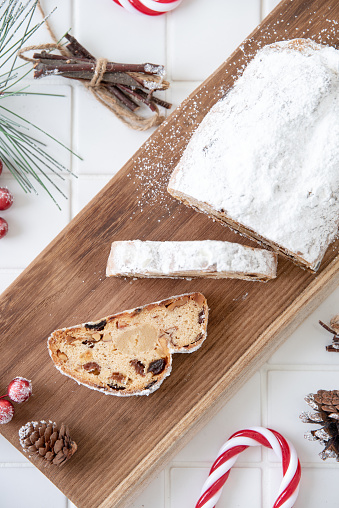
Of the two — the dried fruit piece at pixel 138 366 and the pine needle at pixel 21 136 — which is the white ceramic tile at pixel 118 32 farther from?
the dried fruit piece at pixel 138 366

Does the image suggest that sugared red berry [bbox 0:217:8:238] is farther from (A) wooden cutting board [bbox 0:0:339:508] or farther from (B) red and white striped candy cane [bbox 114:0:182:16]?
(B) red and white striped candy cane [bbox 114:0:182:16]

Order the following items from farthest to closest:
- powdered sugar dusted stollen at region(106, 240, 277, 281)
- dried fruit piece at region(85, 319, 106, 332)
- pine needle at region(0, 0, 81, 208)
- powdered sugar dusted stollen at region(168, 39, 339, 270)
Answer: pine needle at region(0, 0, 81, 208)
dried fruit piece at region(85, 319, 106, 332)
powdered sugar dusted stollen at region(106, 240, 277, 281)
powdered sugar dusted stollen at region(168, 39, 339, 270)

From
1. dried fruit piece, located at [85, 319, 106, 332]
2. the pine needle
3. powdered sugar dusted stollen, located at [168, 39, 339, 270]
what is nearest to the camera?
powdered sugar dusted stollen, located at [168, 39, 339, 270]

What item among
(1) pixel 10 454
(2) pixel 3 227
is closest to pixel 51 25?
(2) pixel 3 227

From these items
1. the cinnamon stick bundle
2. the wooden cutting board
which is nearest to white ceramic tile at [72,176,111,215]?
the wooden cutting board

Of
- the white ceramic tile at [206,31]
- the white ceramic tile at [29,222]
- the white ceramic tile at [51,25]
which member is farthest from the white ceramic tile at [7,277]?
the white ceramic tile at [206,31]

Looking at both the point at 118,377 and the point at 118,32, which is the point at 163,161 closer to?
the point at 118,32
